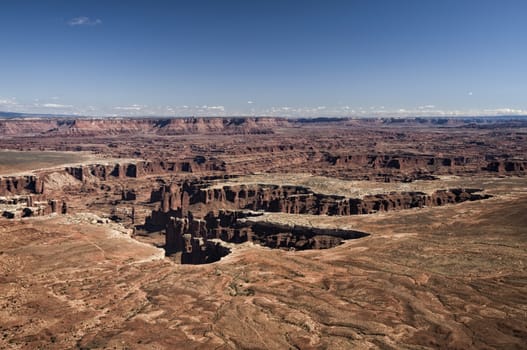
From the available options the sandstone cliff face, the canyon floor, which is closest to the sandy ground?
the canyon floor

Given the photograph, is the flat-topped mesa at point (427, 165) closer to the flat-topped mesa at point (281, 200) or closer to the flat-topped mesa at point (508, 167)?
the flat-topped mesa at point (508, 167)

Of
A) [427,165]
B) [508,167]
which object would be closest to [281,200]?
[508,167]

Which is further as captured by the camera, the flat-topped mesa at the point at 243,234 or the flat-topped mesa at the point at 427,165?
the flat-topped mesa at the point at 427,165

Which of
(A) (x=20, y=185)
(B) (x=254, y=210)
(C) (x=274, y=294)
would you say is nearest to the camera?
(C) (x=274, y=294)

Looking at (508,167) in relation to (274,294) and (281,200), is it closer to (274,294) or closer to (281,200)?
(281,200)

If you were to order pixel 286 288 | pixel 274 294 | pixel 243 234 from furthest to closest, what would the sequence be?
pixel 243 234
pixel 286 288
pixel 274 294

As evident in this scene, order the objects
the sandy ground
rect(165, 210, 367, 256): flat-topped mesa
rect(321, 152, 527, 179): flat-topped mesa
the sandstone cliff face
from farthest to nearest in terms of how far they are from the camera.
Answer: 1. rect(321, 152, 527, 179): flat-topped mesa
2. the sandstone cliff face
3. rect(165, 210, 367, 256): flat-topped mesa
4. the sandy ground

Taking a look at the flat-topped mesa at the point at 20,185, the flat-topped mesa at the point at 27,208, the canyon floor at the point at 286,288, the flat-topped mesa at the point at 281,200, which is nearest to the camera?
the canyon floor at the point at 286,288

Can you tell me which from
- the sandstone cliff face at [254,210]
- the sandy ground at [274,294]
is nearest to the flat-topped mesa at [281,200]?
the sandstone cliff face at [254,210]

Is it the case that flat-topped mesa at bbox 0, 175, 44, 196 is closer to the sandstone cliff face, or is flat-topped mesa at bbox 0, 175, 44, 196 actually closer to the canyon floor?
the sandstone cliff face

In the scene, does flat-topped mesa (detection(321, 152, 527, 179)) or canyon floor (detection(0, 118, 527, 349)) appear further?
flat-topped mesa (detection(321, 152, 527, 179))

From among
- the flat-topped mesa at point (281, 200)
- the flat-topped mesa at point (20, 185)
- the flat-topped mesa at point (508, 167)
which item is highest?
the flat-topped mesa at point (508, 167)

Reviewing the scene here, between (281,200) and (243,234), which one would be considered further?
(281,200)

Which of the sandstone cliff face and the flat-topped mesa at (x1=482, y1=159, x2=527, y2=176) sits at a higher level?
the flat-topped mesa at (x1=482, y1=159, x2=527, y2=176)
